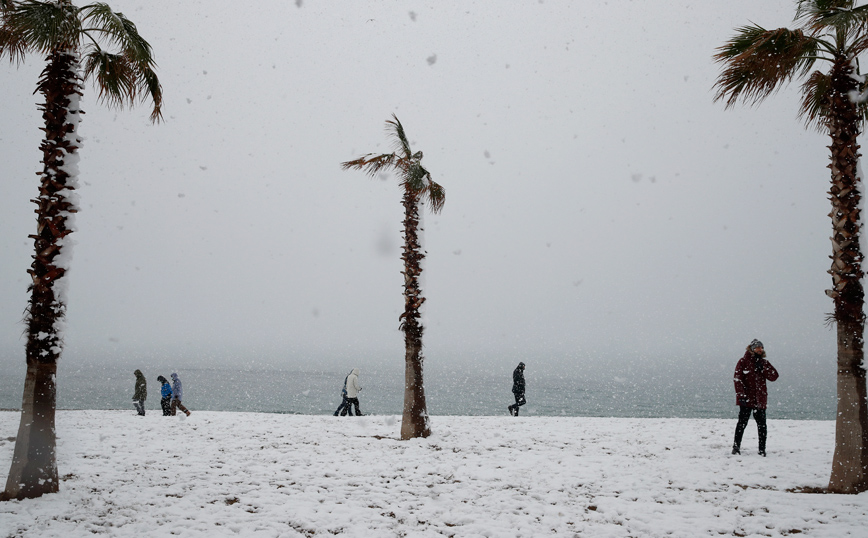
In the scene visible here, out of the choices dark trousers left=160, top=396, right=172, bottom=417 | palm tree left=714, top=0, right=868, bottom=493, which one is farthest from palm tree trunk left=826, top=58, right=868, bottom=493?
dark trousers left=160, top=396, right=172, bottom=417

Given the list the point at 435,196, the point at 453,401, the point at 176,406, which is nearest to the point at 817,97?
the point at 435,196

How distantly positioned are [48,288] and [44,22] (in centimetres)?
379

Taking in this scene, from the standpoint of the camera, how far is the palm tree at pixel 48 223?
6930 millimetres

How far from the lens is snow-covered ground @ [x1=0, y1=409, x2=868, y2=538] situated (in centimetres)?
623

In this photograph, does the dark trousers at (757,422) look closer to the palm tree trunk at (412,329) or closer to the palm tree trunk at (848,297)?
the palm tree trunk at (848,297)

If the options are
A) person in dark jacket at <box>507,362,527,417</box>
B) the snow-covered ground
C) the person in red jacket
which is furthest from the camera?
person in dark jacket at <box>507,362,527,417</box>

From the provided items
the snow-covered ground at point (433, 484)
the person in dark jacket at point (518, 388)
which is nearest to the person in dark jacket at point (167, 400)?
the snow-covered ground at point (433, 484)

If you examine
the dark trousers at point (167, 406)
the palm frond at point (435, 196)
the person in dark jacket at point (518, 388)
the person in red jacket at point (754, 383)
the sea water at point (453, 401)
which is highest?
the palm frond at point (435, 196)

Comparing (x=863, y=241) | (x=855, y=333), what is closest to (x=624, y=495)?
(x=855, y=333)

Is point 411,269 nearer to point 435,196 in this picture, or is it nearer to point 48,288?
point 435,196

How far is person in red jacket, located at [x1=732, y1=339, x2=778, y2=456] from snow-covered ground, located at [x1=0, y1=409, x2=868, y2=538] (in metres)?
0.84

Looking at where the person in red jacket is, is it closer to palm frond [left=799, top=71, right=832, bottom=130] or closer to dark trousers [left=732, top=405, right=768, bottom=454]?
dark trousers [left=732, top=405, right=768, bottom=454]

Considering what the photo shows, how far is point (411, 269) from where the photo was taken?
12.6 m

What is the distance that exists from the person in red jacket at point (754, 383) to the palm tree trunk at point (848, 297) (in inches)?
60.2
